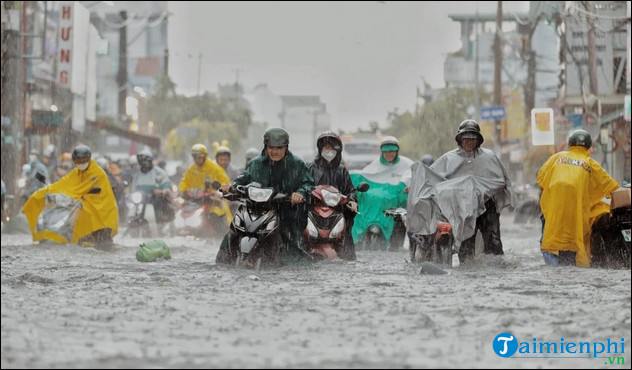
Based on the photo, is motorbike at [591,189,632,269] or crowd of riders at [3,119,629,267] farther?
crowd of riders at [3,119,629,267]

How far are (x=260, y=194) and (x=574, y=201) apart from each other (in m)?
3.09

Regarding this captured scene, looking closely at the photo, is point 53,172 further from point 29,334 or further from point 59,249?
point 29,334

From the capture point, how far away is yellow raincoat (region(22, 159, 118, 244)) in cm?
1575

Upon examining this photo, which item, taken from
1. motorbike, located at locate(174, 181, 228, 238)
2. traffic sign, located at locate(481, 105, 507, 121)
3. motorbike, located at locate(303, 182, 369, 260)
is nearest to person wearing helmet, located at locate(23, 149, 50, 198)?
motorbike, located at locate(174, 181, 228, 238)

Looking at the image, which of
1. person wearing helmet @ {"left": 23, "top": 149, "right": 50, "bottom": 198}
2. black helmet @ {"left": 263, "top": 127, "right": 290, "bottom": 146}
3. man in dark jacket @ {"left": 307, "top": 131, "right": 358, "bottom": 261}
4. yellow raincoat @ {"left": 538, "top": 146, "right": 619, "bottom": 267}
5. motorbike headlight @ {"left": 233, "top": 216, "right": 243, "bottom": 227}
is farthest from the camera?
person wearing helmet @ {"left": 23, "top": 149, "right": 50, "bottom": 198}

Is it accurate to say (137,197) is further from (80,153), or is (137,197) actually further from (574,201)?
(574,201)

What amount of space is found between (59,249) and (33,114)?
21.1 metres

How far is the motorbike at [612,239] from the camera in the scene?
11359 mm

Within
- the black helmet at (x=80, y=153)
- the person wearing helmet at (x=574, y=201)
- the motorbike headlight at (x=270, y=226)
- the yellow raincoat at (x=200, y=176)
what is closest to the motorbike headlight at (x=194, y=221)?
the yellow raincoat at (x=200, y=176)

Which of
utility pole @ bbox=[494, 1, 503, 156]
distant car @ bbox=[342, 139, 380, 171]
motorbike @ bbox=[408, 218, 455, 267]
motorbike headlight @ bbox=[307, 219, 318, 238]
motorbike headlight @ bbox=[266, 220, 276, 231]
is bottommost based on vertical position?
motorbike @ bbox=[408, 218, 455, 267]

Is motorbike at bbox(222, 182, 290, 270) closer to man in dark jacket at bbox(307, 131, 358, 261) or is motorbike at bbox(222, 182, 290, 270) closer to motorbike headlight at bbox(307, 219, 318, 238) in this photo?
motorbike headlight at bbox(307, 219, 318, 238)

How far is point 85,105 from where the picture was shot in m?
46.2

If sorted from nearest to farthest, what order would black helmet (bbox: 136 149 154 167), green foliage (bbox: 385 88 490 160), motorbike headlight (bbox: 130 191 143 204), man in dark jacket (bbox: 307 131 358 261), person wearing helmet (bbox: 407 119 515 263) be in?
person wearing helmet (bbox: 407 119 515 263) → man in dark jacket (bbox: 307 131 358 261) → motorbike headlight (bbox: 130 191 143 204) → black helmet (bbox: 136 149 154 167) → green foliage (bbox: 385 88 490 160)

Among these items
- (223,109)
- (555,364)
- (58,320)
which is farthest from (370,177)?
(223,109)
